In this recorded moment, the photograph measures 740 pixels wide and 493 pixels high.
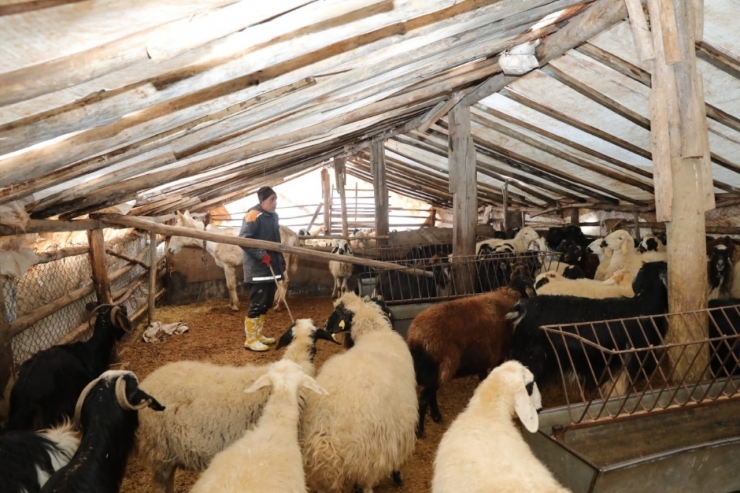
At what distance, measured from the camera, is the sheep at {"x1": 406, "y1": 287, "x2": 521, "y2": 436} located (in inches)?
163

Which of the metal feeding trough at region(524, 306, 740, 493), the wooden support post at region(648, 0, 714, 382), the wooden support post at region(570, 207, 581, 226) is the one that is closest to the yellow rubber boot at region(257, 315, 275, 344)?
the metal feeding trough at region(524, 306, 740, 493)

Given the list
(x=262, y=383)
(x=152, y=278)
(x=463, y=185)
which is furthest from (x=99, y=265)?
(x=463, y=185)

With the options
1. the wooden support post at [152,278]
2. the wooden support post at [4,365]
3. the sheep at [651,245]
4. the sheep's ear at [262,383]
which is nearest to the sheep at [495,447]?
the sheep's ear at [262,383]

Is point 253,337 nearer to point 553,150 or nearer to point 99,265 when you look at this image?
point 99,265

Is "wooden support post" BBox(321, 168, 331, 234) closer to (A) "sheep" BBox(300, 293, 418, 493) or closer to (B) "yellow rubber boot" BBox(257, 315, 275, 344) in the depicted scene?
(B) "yellow rubber boot" BBox(257, 315, 275, 344)

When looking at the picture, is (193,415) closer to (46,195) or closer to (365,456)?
(365,456)

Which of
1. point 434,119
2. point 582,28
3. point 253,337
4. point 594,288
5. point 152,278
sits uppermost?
point 434,119

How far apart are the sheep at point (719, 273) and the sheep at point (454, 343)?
9.56ft

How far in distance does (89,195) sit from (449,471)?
133 inches

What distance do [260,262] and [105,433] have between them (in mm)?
3767

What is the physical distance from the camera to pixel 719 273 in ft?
18.5

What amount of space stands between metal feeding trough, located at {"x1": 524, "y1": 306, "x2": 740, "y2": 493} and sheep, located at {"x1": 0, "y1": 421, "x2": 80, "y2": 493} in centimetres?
260

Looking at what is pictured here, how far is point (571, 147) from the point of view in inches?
298

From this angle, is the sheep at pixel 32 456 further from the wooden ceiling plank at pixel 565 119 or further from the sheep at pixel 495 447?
the wooden ceiling plank at pixel 565 119
